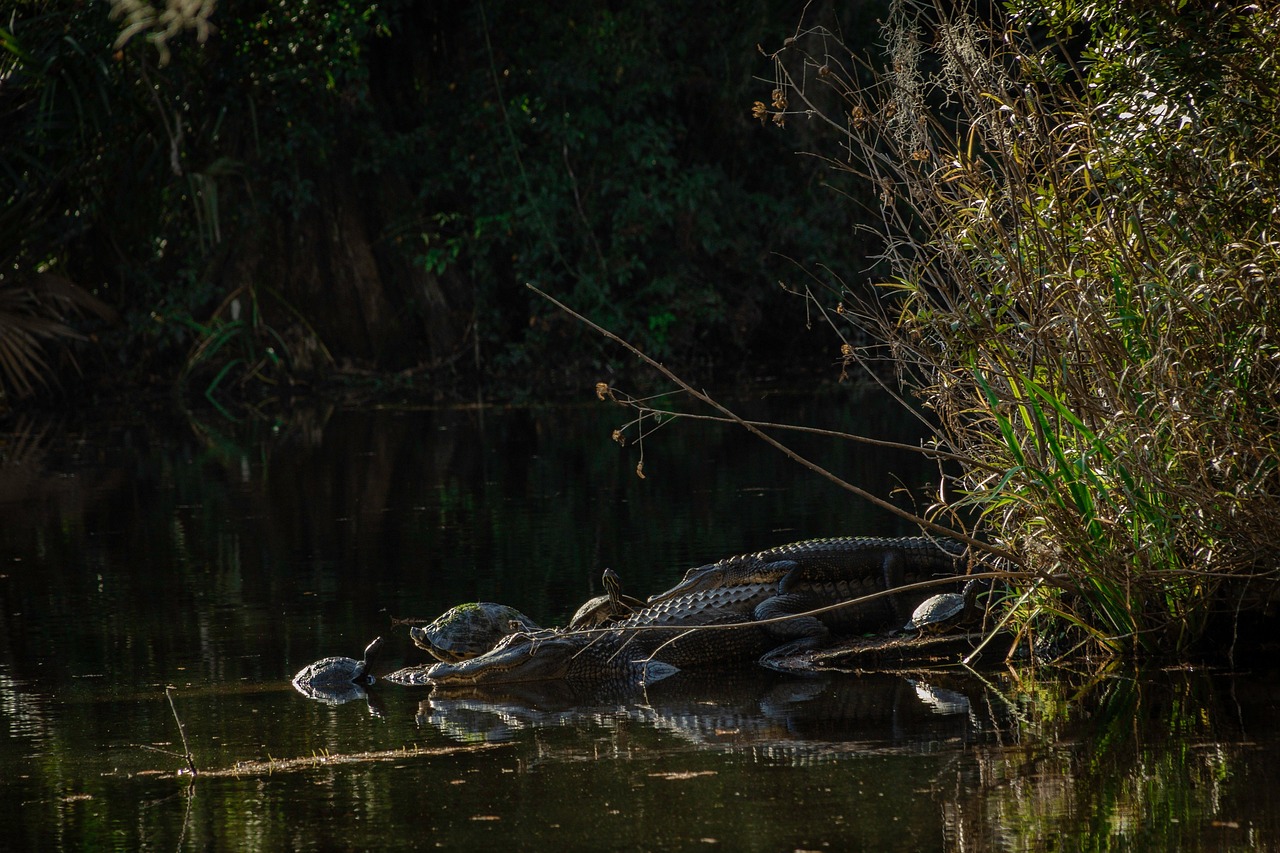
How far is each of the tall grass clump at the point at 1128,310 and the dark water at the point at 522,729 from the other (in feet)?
1.26

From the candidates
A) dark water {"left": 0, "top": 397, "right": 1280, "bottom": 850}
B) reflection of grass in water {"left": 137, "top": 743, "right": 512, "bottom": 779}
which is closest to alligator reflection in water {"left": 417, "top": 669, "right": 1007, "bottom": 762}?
dark water {"left": 0, "top": 397, "right": 1280, "bottom": 850}

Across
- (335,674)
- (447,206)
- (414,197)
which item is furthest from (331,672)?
(447,206)

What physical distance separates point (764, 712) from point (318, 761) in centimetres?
143

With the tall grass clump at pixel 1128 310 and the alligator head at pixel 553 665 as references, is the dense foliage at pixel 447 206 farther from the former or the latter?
the tall grass clump at pixel 1128 310

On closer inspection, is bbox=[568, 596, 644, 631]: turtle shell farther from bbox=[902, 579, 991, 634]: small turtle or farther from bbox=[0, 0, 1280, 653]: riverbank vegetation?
bbox=[0, 0, 1280, 653]: riverbank vegetation

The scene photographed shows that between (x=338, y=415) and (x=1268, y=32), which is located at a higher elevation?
(x=338, y=415)

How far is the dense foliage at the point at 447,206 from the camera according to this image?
19281 mm

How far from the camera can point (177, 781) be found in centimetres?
466

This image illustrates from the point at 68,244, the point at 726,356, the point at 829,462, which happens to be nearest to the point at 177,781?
the point at 829,462

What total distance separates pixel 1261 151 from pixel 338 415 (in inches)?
496

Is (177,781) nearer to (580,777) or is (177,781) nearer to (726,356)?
(580,777)

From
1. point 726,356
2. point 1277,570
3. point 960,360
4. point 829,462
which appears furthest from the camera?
point 726,356

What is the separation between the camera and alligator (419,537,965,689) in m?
6.02

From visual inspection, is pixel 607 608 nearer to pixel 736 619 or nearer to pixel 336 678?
pixel 736 619
